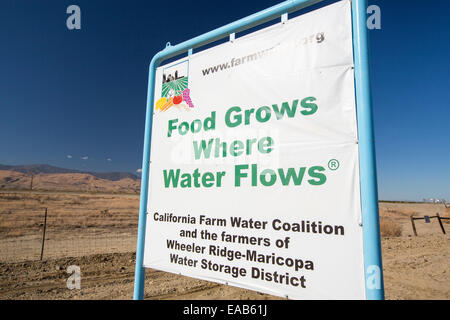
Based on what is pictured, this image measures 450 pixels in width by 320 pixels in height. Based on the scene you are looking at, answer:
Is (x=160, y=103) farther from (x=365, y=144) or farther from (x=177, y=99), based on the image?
(x=365, y=144)

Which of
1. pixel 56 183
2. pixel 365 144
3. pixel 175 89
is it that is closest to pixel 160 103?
pixel 175 89

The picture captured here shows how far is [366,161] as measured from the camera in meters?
1.64

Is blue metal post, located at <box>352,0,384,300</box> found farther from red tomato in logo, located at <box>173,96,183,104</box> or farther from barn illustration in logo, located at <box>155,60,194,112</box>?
red tomato in logo, located at <box>173,96,183,104</box>

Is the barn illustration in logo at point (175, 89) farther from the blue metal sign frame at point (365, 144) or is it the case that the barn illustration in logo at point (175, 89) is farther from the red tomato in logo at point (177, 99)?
the blue metal sign frame at point (365, 144)

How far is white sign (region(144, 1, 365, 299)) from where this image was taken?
5.74ft

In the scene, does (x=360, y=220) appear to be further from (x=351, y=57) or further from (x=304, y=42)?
(x=304, y=42)

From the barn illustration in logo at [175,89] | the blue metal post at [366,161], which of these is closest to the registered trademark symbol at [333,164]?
the blue metal post at [366,161]

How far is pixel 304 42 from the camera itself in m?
2.04

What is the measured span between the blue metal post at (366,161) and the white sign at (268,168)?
5 centimetres

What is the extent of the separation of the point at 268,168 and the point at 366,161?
2.23ft

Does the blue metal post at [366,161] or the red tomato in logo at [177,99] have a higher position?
the red tomato in logo at [177,99]

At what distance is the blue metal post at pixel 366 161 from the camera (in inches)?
61.4

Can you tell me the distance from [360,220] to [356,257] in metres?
0.23
